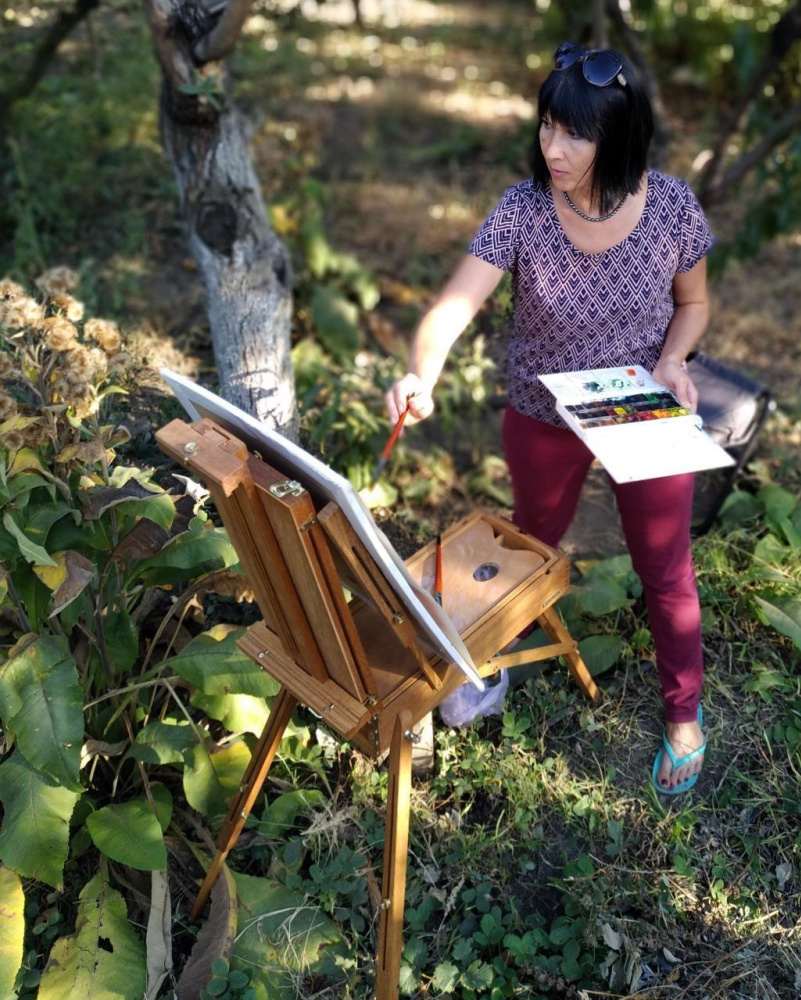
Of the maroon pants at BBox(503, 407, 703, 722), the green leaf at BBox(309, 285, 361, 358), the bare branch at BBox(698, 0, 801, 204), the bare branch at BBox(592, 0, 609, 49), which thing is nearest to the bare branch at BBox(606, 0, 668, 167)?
the bare branch at BBox(592, 0, 609, 49)

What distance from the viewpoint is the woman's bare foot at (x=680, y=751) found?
282 cm

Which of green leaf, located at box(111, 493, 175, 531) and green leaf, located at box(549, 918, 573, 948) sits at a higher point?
green leaf, located at box(111, 493, 175, 531)

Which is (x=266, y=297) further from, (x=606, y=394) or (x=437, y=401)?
(x=606, y=394)

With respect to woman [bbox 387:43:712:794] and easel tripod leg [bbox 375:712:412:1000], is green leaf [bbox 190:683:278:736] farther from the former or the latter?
woman [bbox 387:43:712:794]

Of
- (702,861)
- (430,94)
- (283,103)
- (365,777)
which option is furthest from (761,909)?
(430,94)

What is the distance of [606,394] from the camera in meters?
2.40

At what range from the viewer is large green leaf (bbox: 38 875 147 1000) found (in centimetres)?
244

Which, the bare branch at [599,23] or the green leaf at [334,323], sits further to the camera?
the bare branch at [599,23]

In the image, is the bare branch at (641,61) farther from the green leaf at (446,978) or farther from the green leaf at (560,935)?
the green leaf at (446,978)

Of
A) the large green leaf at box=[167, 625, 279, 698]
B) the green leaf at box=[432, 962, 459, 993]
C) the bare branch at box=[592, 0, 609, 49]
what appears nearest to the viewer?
the green leaf at box=[432, 962, 459, 993]

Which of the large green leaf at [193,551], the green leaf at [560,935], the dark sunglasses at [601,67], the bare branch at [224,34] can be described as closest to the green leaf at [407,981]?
the green leaf at [560,935]

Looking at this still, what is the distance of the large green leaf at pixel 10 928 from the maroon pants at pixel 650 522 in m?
1.75

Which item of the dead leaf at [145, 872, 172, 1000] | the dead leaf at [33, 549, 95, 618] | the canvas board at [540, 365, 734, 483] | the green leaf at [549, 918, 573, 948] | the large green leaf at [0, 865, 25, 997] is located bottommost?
the dead leaf at [145, 872, 172, 1000]

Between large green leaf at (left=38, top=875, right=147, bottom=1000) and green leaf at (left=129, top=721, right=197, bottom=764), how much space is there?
0.36m
